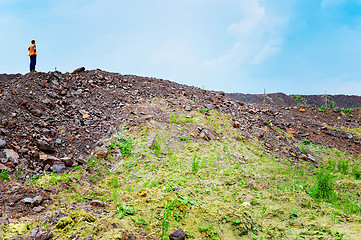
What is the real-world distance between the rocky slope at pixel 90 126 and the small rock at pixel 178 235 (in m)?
0.46

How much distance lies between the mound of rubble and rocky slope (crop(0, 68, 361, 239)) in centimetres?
3

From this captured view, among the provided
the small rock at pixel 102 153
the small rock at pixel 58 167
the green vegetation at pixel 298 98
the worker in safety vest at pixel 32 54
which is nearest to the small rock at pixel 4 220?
the small rock at pixel 58 167

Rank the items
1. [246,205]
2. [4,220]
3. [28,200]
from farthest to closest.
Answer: [246,205]
[28,200]
[4,220]

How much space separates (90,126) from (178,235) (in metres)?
6.75

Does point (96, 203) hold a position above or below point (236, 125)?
below

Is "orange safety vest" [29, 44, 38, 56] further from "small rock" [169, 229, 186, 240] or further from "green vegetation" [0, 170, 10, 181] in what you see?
"small rock" [169, 229, 186, 240]

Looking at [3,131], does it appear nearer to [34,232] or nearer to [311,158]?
[34,232]

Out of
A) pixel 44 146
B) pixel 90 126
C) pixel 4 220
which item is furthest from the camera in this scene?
pixel 90 126

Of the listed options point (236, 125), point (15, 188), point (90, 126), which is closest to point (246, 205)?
point (15, 188)

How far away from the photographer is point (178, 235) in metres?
3.73

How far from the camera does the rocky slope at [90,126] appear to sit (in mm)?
6152

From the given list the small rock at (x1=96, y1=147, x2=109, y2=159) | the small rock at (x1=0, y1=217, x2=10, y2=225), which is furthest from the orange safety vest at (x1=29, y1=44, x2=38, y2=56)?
the small rock at (x1=0, y1=217, x2=10, y2=225)

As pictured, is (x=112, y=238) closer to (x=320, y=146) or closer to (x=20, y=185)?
(x=20, y=185)

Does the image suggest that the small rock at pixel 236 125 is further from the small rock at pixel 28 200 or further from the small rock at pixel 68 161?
the small rock at pixel 28 200
